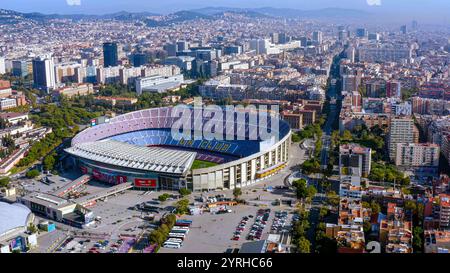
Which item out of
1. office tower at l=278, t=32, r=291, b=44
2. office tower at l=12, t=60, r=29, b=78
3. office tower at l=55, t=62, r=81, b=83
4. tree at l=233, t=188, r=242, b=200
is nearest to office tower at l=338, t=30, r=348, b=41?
office tower at l=278, t=32, r=291, b=44

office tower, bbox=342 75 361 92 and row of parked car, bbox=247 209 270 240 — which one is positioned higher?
office tower, bbox=342 75 361 92

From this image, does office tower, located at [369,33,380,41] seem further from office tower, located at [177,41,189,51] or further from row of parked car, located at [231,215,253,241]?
row of parked car, located at [231,215,253,241]

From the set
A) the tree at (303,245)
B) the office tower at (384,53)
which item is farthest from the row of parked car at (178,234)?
the office tower at (384,53)

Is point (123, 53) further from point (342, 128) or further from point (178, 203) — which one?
point (178, 203)

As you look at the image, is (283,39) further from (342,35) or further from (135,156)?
(135,156)

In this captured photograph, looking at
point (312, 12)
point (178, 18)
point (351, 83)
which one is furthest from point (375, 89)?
point (178, 18)

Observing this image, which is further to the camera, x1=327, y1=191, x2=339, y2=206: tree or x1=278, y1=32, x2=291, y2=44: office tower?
x1=278, y1=32, x2=291, y2=44: office tower
